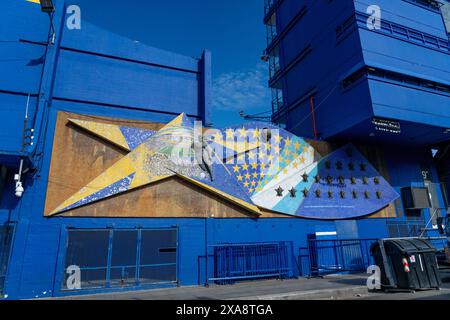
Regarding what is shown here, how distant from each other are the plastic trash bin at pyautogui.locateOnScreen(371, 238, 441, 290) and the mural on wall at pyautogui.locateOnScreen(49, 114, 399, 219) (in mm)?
6414

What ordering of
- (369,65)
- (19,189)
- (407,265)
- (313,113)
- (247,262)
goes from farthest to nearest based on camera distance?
(313,113), (369,65), (247,262), (19,189), (407,265)

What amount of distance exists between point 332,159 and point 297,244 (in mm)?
6383

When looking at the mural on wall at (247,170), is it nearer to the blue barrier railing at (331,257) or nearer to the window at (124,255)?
the blue barrier railing at (331,257)

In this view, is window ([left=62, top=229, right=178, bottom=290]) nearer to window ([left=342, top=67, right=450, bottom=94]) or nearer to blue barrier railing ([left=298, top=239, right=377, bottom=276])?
blue barrier railing ([left=298, top=239, right=377, bottom=276])

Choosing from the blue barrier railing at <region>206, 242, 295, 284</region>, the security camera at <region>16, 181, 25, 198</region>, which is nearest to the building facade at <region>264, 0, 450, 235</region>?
the blue barrier railing at <region>206, 242, 295, 284</region>

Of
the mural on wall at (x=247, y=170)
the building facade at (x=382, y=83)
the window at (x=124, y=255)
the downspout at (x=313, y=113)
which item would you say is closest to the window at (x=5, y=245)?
the mural on wall at (x=247, y=170)

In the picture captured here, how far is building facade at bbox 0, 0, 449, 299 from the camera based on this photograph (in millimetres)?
12711

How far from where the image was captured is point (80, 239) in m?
13.9

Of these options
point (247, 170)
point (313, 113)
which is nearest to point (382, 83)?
point (313, 113)

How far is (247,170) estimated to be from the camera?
54.6 ft

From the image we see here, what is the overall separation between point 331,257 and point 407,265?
6.44 metres

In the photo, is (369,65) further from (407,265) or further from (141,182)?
(141,182)

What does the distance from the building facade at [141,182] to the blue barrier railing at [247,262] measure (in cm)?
7
